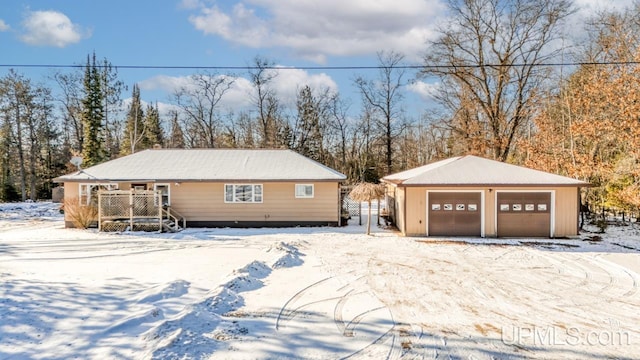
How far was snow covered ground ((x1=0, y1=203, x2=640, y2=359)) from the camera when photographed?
4.68m

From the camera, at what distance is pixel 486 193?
13.4m

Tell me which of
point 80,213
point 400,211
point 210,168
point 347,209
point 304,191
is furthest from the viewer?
point 347,209

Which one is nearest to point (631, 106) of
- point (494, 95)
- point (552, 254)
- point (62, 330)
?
point (552, 254)

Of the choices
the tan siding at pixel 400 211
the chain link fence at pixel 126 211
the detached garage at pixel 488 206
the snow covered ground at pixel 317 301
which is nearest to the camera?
the snow covered ground at pixel 317 301

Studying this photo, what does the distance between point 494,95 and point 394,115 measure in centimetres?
1017

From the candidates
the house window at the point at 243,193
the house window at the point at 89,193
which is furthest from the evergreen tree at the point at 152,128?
the house window at the point at 243,193

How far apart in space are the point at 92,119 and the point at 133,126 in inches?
191

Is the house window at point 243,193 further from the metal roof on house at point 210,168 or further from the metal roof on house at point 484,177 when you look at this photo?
the metal roof on house at point 484,177

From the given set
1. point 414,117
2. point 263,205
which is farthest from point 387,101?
point 263,205

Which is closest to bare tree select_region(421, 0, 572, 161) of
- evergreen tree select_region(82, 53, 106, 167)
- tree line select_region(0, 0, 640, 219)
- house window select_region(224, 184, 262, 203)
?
tree line select_region(0, 0, 640, 219)

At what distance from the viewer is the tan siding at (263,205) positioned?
1545cm

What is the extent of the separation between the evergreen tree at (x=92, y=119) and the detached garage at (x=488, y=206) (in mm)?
25452

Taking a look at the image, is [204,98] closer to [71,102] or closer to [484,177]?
[71,102]

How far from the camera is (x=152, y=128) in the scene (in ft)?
117
